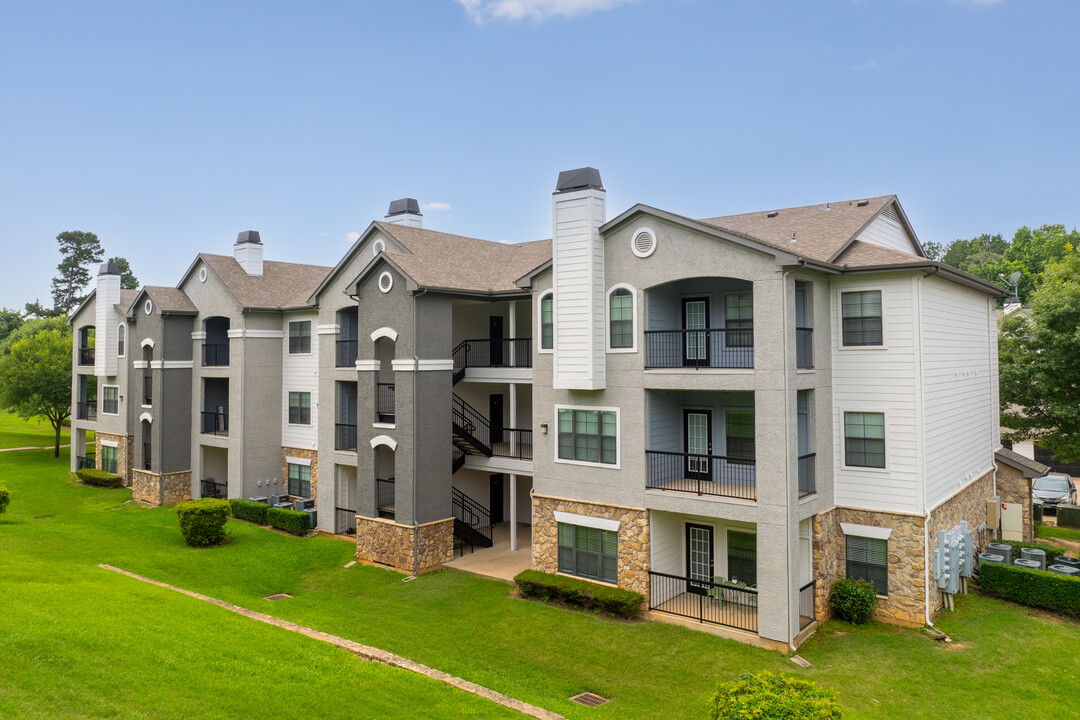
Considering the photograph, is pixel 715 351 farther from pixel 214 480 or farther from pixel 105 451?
pixel 105 451

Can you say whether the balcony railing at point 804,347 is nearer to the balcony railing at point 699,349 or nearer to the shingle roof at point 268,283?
the balcony railing at point 699,349

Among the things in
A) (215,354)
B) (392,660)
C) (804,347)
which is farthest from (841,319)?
(215,354)

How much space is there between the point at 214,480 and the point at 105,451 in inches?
376

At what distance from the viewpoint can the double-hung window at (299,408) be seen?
27.5 meters

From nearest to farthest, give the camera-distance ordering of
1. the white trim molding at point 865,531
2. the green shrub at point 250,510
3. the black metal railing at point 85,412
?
1. the white trim molding at point 865,531
2. the green shrub at point 250,510
3. the black metal railing at point 85,412

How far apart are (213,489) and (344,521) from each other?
8770 mm

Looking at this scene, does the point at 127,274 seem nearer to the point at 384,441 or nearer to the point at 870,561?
the point at 384,441

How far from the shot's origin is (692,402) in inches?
711

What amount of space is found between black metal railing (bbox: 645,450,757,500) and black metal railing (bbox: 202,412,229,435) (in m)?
20.6

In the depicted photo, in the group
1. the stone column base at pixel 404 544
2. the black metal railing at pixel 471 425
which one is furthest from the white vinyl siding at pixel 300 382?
the black metal railing at pixel 471 425

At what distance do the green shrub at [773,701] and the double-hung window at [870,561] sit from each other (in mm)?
8298

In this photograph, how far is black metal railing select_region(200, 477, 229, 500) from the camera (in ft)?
98.3

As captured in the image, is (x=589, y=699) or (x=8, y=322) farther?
(x=8, y=322)

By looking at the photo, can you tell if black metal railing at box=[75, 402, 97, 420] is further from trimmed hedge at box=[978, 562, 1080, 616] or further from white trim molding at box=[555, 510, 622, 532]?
trimmed hedge at box=[978, 562, 1080, 616]
